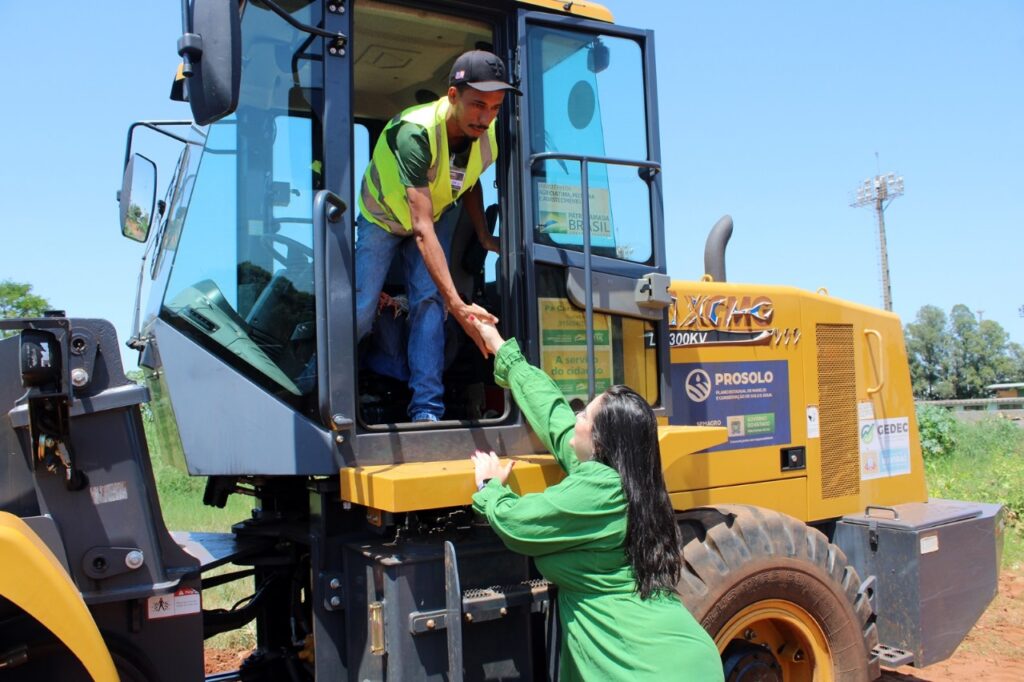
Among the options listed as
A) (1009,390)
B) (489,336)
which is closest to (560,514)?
(489,336)

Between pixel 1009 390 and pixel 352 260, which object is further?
pixel 1009 390

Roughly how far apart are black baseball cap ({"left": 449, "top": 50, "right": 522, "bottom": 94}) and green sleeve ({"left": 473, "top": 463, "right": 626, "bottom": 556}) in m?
1.38

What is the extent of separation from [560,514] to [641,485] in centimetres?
28

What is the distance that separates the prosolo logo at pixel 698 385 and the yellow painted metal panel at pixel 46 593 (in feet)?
8.41

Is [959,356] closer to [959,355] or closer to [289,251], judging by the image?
[959,355]

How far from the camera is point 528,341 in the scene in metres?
3.23

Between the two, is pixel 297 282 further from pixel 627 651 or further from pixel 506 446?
pixel 627 651

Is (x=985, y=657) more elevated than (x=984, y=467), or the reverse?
(x=984, y=467)

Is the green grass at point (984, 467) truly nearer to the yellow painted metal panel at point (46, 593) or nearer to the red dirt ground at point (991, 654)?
the red dirt ground at point (991, 654)

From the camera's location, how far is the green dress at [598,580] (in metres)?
2.59


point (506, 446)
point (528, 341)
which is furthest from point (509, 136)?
point (506, 446)

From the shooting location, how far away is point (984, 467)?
1581 centimetres

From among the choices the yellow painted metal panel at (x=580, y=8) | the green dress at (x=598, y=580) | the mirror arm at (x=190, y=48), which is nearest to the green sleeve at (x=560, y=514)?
the green dress at (x=598, y=580)

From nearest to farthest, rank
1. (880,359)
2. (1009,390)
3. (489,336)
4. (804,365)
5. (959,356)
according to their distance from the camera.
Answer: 1. (489,336)
2. (804,365)
3. (880,359)
4. (1009,390)
5. (959,356)
